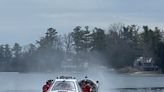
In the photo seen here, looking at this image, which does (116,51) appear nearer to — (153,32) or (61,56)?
(61,56)

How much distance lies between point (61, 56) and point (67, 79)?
4632 inches

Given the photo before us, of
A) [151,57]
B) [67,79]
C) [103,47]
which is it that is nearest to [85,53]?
[103,47]

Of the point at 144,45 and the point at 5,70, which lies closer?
the point at 5,70

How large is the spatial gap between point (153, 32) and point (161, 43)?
16490 mm

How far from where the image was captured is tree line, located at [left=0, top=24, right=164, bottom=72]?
150875 millimetres

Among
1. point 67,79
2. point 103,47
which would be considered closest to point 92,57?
point 103,47

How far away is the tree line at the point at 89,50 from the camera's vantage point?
151m

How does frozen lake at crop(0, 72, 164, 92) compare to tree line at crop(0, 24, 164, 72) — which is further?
tree line at crop(0, 24, 164, 72)

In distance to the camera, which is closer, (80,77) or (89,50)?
(80,77)

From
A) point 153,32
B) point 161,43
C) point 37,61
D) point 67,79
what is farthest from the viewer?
point 153,32

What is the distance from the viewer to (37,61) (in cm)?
15050

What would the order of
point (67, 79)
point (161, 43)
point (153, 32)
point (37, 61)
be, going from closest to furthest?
point (67, 79) < point (37, 61) < point (161, 43) < point (153, 32)

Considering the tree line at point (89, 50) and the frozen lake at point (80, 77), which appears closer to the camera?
the frozen lake at point (80, 77)

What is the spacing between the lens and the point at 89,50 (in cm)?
16938
